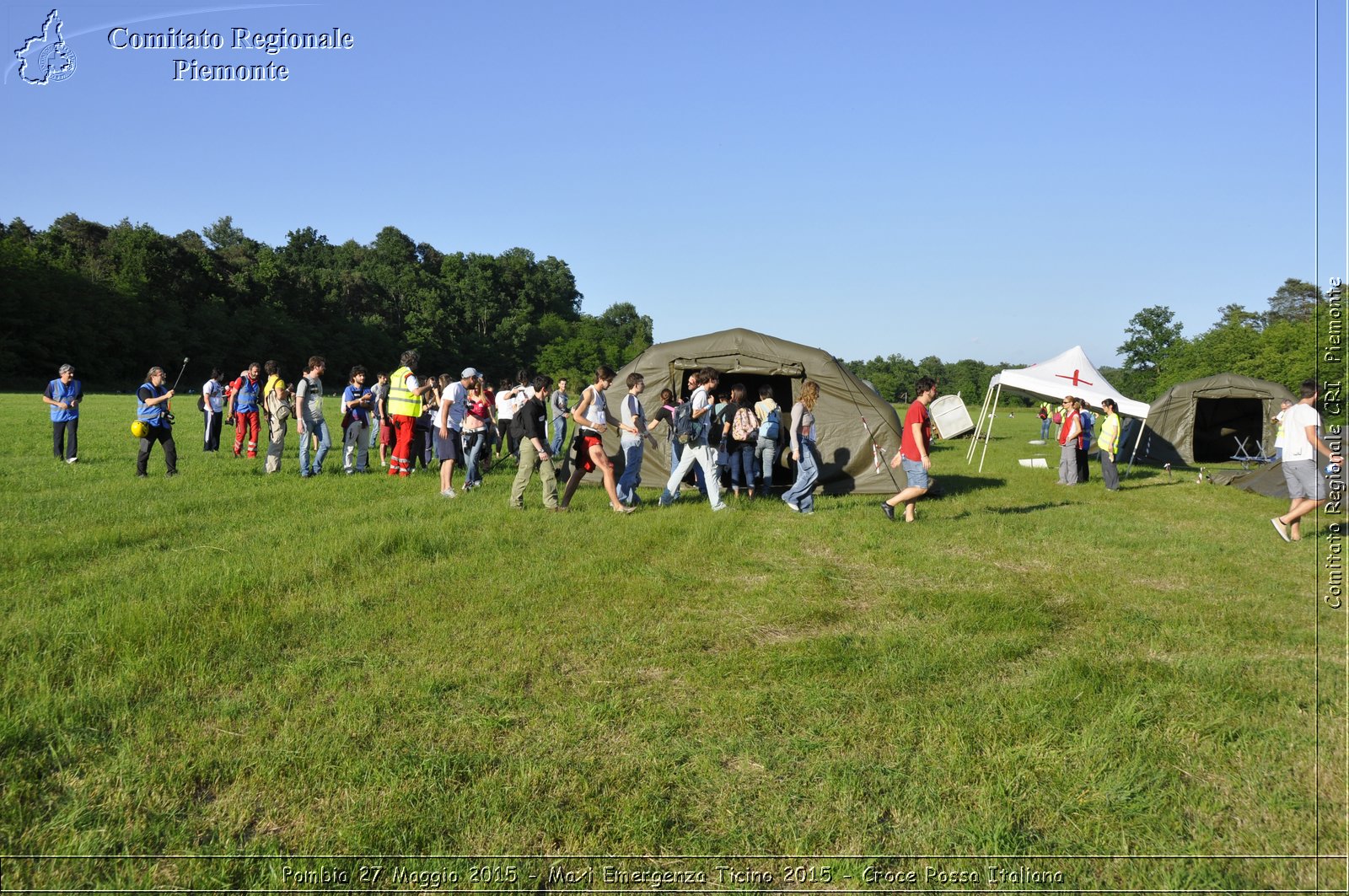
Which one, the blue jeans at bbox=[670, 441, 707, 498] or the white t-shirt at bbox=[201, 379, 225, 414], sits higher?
the white t-shirt at bbox=[201, 379, 225, 414]

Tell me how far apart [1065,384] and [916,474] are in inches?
473

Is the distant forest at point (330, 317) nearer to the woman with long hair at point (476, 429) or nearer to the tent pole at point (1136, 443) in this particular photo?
the tent pole at point (1136, 443)

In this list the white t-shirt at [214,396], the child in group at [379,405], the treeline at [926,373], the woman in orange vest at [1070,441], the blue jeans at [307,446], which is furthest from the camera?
the treeline at [926,373]

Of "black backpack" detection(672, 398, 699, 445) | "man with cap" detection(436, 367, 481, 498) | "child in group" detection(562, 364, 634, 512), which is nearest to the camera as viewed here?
"child in group" detection(562, 364, 634, 512)

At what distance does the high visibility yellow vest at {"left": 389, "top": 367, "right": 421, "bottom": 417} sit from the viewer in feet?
41.2

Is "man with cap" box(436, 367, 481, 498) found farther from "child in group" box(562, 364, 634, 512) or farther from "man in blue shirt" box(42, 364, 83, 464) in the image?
"man in blue shirt" box(42, 364, 83, 464)

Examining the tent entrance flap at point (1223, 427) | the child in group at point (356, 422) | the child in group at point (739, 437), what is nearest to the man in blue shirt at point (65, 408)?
the child in group at point (356, 422)

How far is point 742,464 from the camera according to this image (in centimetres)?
1255

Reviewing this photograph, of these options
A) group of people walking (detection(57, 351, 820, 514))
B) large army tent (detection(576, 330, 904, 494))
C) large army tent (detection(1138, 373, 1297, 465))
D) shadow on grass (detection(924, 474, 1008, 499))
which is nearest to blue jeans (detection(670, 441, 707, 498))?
group of people walking (detection(57, 351, 820, 514))

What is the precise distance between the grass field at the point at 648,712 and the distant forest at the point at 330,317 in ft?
76.4

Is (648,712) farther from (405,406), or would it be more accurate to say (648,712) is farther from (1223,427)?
(1223,427)

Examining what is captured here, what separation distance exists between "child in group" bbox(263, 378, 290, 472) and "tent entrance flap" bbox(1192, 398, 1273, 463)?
20745 millimetres

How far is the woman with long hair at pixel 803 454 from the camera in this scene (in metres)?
11.2

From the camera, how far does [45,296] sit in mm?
49188
